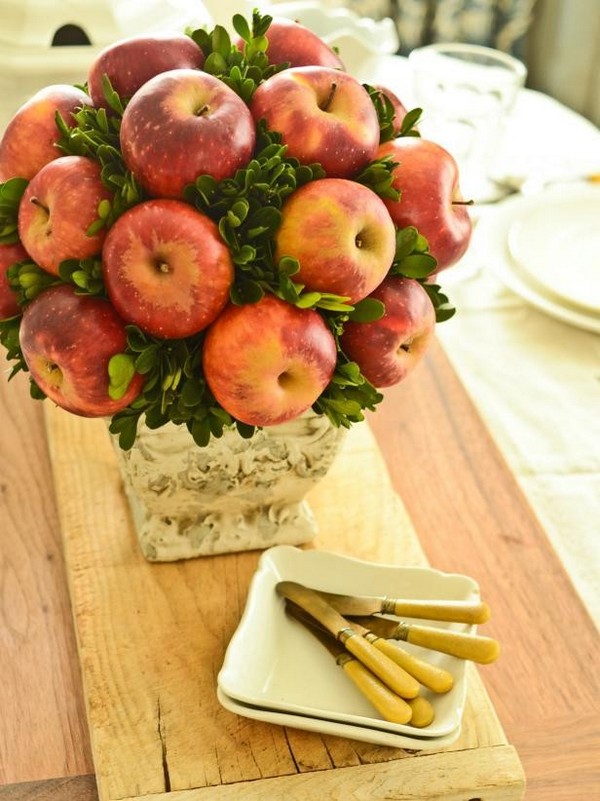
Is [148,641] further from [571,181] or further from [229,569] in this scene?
[571,181]

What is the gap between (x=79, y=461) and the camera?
737 mm

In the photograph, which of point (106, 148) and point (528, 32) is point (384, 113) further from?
point (528, 32)

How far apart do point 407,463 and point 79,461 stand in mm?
248

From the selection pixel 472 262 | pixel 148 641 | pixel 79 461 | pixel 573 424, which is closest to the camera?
pixel 148 641

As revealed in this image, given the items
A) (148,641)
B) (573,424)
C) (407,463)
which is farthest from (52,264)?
(573,424)

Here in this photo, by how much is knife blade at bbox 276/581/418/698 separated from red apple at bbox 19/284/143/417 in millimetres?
168

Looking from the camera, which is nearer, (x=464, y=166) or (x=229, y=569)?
(x=229, y=569)

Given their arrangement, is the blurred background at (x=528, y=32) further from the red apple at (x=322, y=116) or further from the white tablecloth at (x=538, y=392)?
the red apple at (x=322, y=116)

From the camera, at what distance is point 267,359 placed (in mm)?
478

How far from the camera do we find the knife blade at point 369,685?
0.52 metres

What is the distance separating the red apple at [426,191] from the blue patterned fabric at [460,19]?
1281 millimetres

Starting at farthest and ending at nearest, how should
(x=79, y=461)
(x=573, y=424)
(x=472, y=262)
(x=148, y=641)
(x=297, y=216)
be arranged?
(x=472, y=262) → (x=573, y=424) → (x=79, y=461) → (x=148, y=641) → (x=297, y=216)

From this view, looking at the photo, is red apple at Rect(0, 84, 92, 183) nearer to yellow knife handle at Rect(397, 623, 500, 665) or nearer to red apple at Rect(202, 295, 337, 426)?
red apple at Rect(202, 295, 337, 426)

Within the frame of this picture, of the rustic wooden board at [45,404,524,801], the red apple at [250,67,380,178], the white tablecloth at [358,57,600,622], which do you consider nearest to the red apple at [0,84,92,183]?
the red apple at [250,67,380,178]
